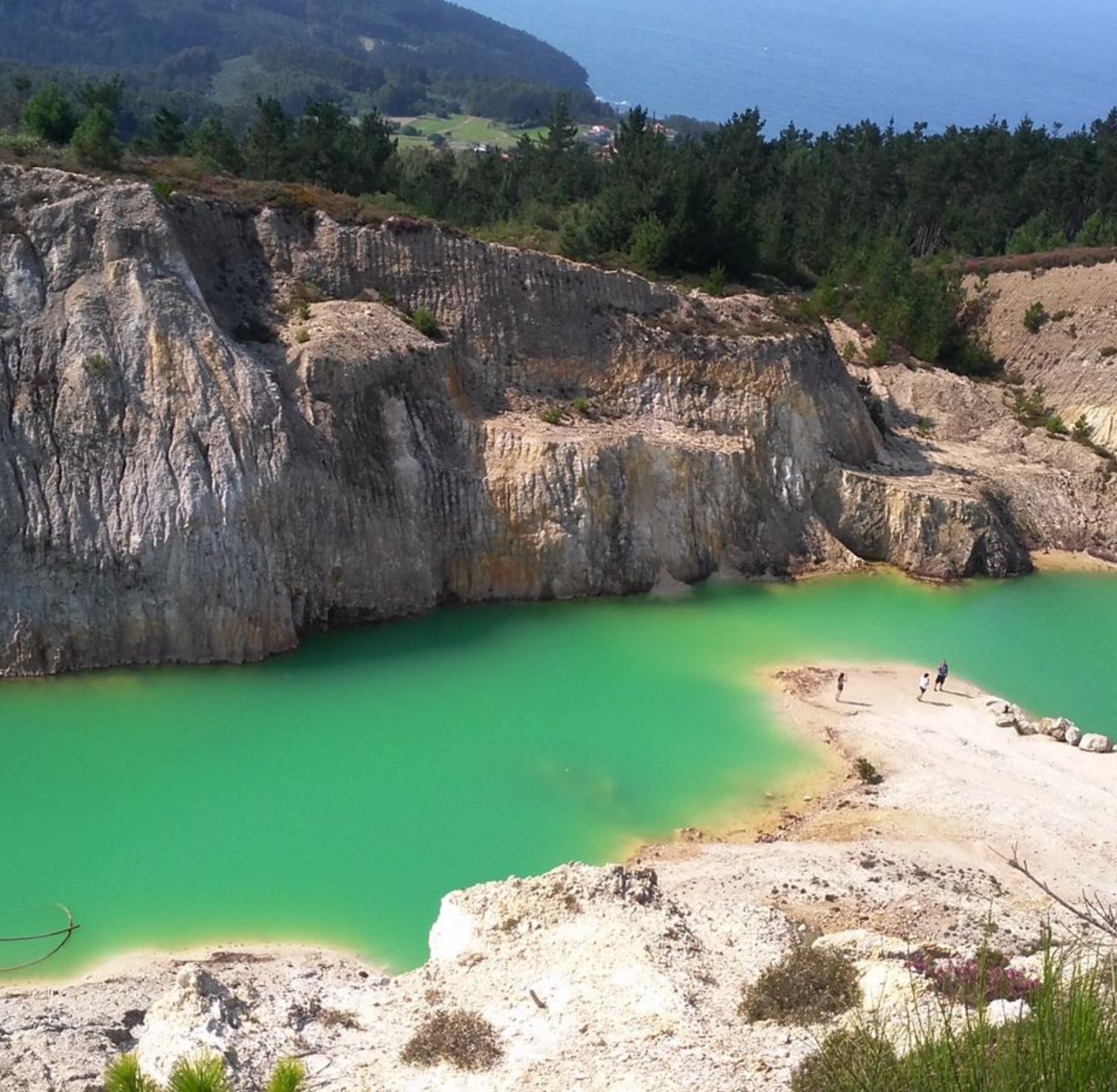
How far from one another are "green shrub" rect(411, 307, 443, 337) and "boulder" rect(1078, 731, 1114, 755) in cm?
1921

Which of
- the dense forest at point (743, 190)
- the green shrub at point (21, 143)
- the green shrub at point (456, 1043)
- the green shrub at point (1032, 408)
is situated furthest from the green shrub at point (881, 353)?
the green shrub at point (456, 1043)

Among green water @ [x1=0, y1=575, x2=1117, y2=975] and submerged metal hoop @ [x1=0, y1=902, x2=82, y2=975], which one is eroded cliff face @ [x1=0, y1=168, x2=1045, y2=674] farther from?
submerged metal hoop @ [x1=0, y1=902, x2=82, y2=975]

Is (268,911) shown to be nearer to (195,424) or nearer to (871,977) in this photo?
(871,977)

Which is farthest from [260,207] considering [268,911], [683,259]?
[268,911]

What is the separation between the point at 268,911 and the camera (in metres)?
18.8

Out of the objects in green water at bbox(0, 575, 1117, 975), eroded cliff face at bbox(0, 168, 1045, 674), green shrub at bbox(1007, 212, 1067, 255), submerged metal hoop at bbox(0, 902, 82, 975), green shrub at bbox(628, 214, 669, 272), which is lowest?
submerged metal hoop at bbox(0, 902, 82, 975)

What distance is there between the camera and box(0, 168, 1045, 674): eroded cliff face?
26.1 meters

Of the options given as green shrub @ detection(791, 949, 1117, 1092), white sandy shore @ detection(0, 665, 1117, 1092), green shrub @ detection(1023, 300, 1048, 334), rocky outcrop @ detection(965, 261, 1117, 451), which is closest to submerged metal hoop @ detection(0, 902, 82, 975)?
white sandy shore @ detection(0, 665, 1117, 1092)

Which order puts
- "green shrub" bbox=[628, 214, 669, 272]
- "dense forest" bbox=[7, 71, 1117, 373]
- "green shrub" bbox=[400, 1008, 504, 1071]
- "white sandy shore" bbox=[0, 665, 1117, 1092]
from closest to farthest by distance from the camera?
"white sandy shore" bbox=[0, 665, 1117, 1092], "green shrub" bbox=[400, 1008, 504, 1071], "green shrub" bbox=[628, 214, 669, 272], "dense forest" bbox=[7, 71, 1117, 373]

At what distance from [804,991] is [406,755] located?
1065cm

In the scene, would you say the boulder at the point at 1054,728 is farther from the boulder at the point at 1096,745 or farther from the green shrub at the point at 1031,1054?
the green shrub at the point at 1031,1054

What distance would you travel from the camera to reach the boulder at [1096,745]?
25312 mm

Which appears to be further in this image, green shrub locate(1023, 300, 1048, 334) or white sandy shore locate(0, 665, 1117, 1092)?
green shrub locate(1023, 300, 1048, 334)

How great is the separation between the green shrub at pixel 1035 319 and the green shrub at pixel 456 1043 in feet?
138
